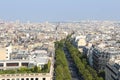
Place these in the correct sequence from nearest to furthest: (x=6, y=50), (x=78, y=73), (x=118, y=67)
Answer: (x=118, y=67) → (x=78, y=73) → (x=6, y=50)

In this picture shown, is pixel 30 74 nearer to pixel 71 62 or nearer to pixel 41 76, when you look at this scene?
pixel 41 76

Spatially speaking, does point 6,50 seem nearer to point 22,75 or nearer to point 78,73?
point 78,73

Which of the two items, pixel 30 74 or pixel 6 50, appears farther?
pixel 6 50

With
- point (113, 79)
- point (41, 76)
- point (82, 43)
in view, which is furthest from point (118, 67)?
point (82, 43)

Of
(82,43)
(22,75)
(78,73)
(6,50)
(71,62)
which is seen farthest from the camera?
(82,43)

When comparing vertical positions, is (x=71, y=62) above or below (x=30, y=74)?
below

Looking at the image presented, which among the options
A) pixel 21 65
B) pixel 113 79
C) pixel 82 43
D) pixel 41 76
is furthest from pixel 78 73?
pixel 82 43

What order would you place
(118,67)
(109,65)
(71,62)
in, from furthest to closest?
(71,62)
(109,65)
(118,67)

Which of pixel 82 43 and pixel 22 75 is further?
pixel 82 43

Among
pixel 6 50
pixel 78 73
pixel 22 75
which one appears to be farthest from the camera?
pixel 6 50
